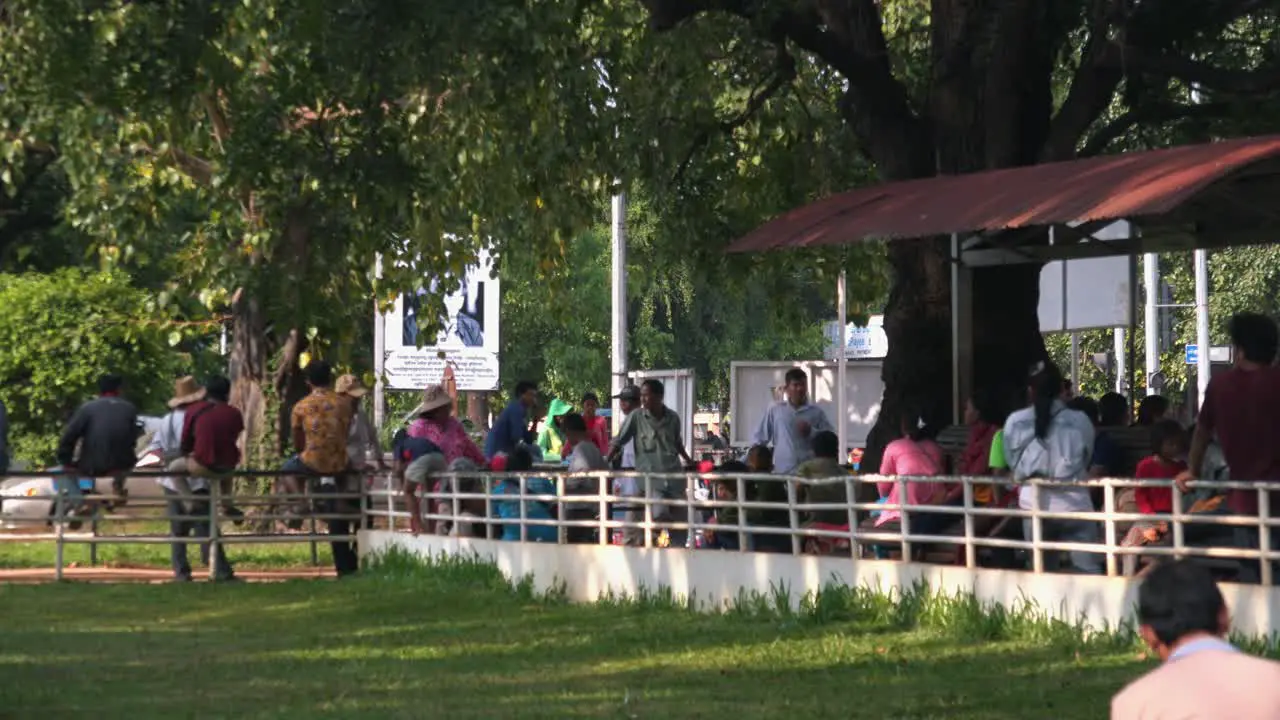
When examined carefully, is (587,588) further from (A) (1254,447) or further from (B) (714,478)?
(A) (1254,447)

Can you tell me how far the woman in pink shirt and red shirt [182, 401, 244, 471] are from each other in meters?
7.07

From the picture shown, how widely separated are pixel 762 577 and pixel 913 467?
1279 millimetres

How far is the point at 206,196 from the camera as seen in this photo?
20406 mm

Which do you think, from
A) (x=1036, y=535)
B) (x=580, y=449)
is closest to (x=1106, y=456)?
(x=1036, y=535)

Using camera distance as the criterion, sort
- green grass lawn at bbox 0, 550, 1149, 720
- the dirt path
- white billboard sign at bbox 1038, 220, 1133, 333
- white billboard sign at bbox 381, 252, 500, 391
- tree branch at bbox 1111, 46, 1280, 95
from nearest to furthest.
Result: green grass lawn at bbox 0, 550, 1149, 720, tree branch at bbox 1111, 46, 1280, 95, white billboard sign at bbox 1038, 220, 1133, 333, the dirt path, white billboard sign at bbox 381, 252, 500, 391

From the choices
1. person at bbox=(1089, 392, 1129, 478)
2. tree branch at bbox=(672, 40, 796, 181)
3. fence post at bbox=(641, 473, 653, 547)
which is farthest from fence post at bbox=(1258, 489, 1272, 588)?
tree branch at bbox=(672, 40, 796, 181)

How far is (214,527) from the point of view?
2147cm

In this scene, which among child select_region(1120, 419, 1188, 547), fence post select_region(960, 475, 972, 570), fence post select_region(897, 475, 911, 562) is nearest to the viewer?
child select_region(1120, 419, 1188, 547)

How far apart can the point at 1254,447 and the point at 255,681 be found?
553 cm

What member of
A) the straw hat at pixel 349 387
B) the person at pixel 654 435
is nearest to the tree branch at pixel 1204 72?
the person at pixel 654 435

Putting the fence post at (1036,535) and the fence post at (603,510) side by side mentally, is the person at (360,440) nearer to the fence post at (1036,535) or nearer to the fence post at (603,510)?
the fence post at (603,510)

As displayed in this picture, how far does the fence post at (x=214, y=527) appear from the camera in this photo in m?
21.4

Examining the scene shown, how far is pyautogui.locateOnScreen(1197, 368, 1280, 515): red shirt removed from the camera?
1287 cm

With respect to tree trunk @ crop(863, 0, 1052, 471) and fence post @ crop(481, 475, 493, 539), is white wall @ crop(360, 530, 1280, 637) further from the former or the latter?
tree trunk @ crop(863, 0, 1052, 471)
